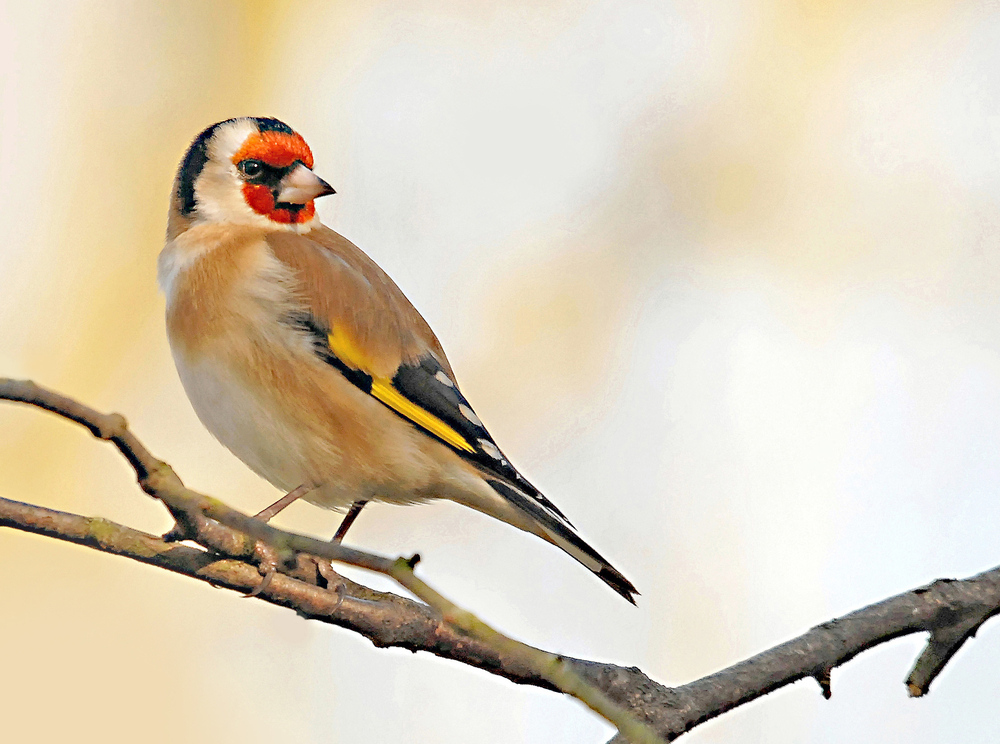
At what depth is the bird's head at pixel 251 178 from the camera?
3496 millimetres

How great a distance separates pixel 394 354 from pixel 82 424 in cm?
190

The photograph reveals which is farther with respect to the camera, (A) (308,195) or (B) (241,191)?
(B) (241,191)

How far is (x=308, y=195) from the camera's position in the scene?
11.1 ft

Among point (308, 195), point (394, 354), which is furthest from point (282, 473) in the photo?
point (308, 195)

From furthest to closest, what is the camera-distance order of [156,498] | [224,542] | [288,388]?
[288,388] → [224,542] → [156,498]

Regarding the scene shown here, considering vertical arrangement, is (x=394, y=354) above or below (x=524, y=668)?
above

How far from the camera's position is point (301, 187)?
3436mm

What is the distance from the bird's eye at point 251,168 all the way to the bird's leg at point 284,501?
43.4 inches

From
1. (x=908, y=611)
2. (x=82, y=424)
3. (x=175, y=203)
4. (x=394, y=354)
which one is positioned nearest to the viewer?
(x=82, y=424)

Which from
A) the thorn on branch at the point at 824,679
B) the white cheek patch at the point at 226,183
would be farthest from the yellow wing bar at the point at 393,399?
the thorn on branch at the point at 824,679

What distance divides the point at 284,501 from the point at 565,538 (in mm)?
825

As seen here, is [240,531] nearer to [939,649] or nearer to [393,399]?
[393,399]

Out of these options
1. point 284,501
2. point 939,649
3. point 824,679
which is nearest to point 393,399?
point 284,501

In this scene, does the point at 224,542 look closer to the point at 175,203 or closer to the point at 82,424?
the point at 82,424
